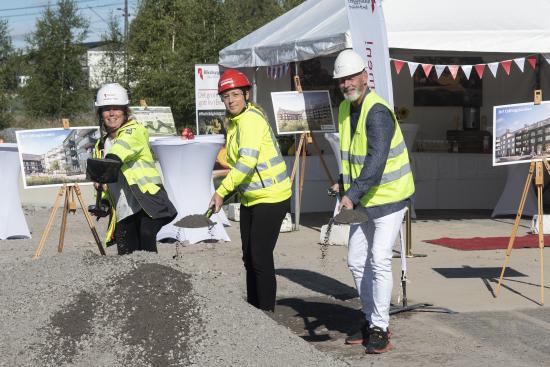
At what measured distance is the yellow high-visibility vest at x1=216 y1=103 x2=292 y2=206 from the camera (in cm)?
716

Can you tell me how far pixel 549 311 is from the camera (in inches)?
328

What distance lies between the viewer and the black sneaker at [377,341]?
6.93m

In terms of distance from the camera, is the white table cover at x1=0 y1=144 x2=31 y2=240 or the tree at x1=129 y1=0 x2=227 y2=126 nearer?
the white table cover at x1=0 y1=144 x2=31 y2=240

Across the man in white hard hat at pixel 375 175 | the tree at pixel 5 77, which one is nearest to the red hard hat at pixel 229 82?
the man in white hard hat at pixel 375 175

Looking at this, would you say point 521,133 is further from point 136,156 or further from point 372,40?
point 136,156

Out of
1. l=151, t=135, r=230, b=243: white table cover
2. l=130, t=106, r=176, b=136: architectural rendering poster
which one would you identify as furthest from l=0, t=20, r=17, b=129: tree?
l=151, t=135, r=230, b=243: white table cover

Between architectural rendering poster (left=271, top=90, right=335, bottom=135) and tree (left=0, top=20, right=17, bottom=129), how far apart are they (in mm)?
29343

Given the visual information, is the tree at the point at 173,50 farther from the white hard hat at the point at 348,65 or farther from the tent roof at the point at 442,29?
the white hard hat at the point at 348,65

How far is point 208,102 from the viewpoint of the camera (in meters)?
19.8

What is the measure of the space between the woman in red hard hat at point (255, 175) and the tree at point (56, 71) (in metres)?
37.3

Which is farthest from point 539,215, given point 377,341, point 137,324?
point 137,324

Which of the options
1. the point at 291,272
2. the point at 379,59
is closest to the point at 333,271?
the point at 291,272

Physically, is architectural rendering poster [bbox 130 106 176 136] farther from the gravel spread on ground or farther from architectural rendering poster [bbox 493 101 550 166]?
the gravel spread on ground

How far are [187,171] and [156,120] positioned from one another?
7.79 metres
